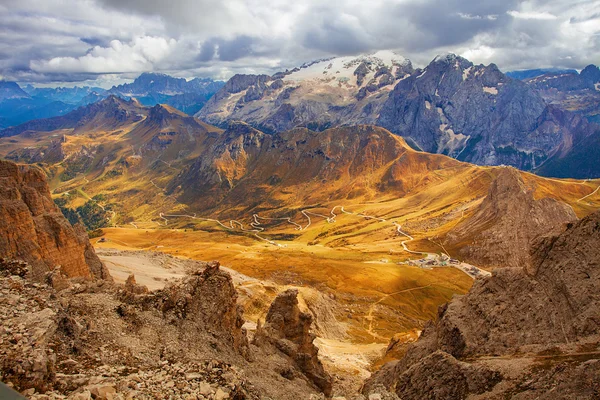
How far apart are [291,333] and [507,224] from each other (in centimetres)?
12776

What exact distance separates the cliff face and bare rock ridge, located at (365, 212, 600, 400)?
4803 cm

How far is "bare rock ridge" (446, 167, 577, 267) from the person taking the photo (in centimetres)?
15200

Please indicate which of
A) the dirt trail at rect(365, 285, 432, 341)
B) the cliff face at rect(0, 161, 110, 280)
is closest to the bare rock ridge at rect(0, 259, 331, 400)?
the cliff face at rect(0, 161, 110, 280)

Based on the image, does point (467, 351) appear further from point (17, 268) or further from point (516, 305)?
point (17, 268)

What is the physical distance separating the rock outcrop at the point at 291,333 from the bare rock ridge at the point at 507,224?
111m

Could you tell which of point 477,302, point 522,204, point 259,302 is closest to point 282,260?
point 259,302

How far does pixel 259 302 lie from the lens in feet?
309

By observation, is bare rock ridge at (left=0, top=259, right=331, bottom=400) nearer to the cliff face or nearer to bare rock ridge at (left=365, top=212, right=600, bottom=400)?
bare rock ridge at (left=365, top=212, right=600, bottom=400)

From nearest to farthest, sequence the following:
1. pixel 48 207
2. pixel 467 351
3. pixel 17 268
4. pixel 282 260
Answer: pixel 17 268 → pixel 467 351 → pixel 48 207 → pixel 282 260

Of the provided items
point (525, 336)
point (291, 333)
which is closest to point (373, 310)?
point (291, 333)

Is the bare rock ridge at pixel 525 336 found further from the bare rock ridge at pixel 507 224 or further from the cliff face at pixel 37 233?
the bare rock ridge at pixel 507 224

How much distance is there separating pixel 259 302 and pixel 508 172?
130 metres

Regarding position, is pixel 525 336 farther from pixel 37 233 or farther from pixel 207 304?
pixel 37 233

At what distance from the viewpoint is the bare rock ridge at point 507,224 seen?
152 meters
